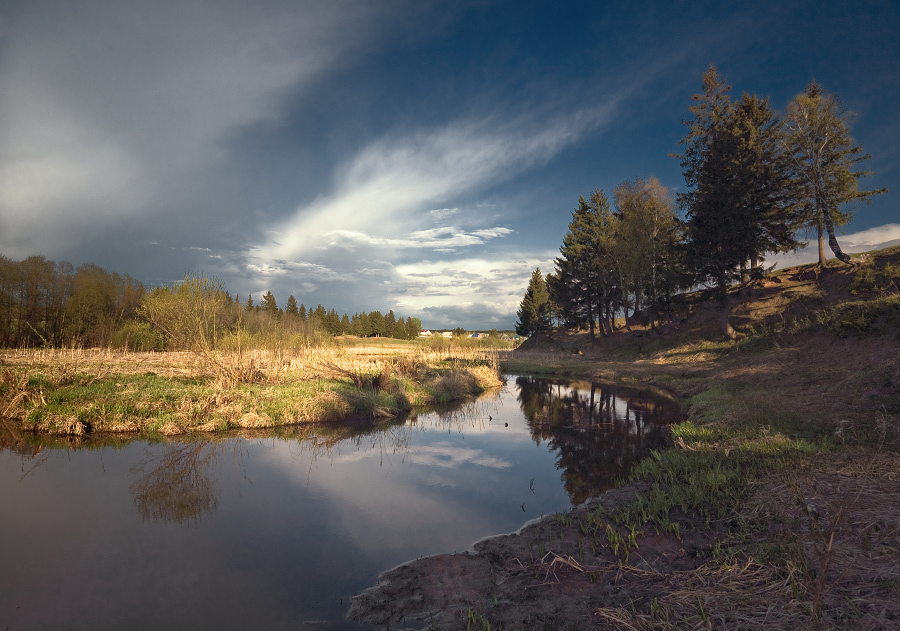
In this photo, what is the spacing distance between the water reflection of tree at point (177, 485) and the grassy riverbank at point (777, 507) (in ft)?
20.1

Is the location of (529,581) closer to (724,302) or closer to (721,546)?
(721,546)

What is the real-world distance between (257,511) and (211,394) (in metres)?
8.06

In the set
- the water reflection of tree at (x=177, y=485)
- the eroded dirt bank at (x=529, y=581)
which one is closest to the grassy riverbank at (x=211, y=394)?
the water reflection of tree at (x=177, y=485)

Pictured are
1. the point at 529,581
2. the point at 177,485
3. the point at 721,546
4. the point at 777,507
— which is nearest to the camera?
the point at 529,581

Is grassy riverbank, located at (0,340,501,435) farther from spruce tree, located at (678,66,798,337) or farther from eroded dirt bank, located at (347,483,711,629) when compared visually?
spruce tree, located at (678,66,798,337)

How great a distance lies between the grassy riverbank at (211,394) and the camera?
11.7 m

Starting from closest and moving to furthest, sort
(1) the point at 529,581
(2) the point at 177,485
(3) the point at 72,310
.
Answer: (1) the point at 529,581
(2) the point at 177,485
(3) the point at 72,310

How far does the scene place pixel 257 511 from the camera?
7.03 metres

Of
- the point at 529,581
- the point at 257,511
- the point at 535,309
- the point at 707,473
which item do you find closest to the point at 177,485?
the point at 257,511

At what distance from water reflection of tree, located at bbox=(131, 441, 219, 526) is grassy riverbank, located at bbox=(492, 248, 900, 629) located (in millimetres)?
6113

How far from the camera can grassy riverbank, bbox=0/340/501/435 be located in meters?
11.7

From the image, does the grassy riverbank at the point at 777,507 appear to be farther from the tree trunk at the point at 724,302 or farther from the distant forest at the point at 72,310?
the distant forest at the point at 72,310

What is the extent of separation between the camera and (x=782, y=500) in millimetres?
5270

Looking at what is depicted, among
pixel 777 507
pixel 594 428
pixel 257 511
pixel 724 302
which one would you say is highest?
pixel 724 302
